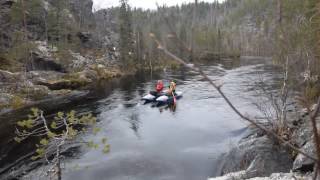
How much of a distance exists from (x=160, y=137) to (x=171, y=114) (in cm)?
593

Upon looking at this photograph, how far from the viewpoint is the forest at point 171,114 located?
2.32 m

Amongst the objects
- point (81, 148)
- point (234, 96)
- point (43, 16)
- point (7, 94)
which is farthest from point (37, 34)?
point (81, 148)

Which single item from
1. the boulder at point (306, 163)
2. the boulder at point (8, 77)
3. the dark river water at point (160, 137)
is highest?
the boulder at point (8, 77)

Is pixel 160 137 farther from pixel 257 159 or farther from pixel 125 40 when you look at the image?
pixel 125 40

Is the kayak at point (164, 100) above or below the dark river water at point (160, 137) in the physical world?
above

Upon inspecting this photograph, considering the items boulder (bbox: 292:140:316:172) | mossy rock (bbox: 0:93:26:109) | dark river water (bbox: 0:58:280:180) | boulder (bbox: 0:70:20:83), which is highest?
boulder (bbox: 0:70:20:83)

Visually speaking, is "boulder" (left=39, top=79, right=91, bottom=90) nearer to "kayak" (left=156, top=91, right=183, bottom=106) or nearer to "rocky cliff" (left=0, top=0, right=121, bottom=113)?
"rocky cliff" (left=0, top=0, right=121, bottom=113)

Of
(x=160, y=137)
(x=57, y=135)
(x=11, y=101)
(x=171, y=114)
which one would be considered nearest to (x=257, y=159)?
(x=160, y=137)

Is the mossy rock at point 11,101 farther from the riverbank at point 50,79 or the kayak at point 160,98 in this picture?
the kayak at point 160,98

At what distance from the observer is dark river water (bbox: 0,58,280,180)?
14828 millimetres

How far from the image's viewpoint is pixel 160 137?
19.5 meters

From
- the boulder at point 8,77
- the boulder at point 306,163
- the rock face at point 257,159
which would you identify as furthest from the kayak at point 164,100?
the boulder at point 306,163

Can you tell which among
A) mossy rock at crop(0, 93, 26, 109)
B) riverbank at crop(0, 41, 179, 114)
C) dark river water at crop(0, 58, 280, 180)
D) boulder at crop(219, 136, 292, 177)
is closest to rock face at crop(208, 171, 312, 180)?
boulder at crop(219, 136, 292, 177)

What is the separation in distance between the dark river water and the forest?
6 cm
